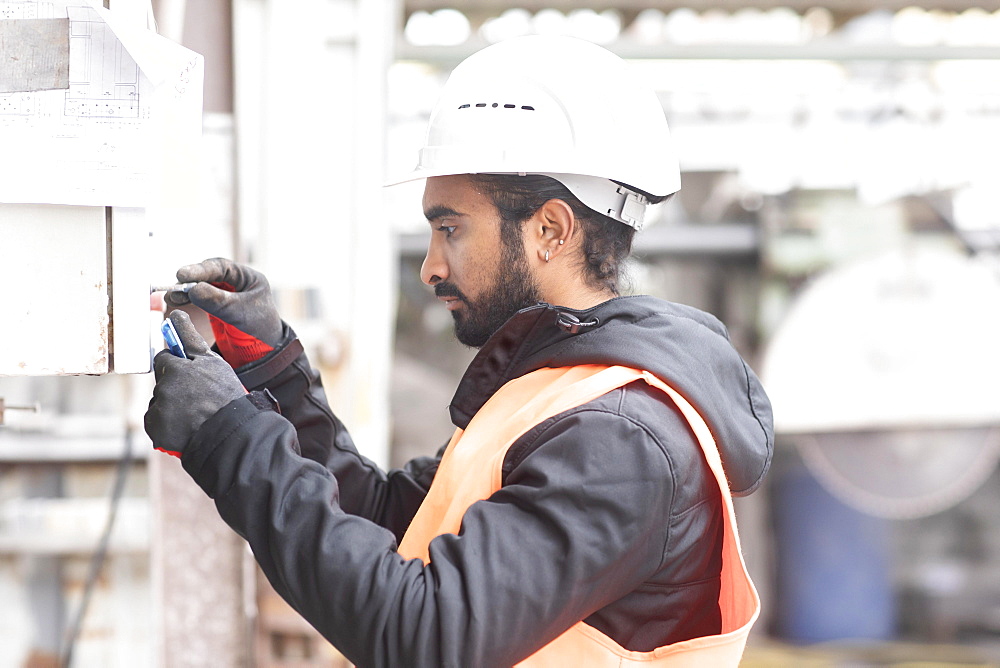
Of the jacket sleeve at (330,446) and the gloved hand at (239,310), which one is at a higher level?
the gloved hand at (239,310)

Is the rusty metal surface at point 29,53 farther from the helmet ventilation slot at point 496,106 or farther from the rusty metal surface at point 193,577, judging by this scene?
the rusty metal surface at point 193,577

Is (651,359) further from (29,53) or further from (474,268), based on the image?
(29,53)

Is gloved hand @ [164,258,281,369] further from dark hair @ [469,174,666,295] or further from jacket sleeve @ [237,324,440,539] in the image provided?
dark hair @ [469,174,666,295]

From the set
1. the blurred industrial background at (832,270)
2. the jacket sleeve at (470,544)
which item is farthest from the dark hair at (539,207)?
the blurred industrial background at (832,270)

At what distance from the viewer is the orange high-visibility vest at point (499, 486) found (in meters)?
1.37

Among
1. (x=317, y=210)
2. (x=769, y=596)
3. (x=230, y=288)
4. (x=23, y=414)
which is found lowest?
(x=769, y=596)

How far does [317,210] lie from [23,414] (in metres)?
1.86

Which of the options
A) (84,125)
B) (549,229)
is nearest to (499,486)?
(549,229)

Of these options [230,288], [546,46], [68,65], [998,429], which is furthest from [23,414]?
[998,429]

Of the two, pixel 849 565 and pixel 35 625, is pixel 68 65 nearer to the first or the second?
pixel 35 625

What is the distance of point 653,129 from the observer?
1.62m

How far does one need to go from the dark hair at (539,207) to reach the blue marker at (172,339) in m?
0.54

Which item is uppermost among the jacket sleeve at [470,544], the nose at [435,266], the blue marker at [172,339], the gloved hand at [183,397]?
the nose at [435,266]

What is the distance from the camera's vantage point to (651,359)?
1408 mm
